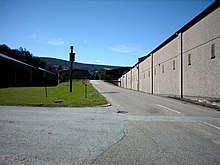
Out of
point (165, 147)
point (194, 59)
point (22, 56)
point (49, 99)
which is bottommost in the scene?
point (165, 147)

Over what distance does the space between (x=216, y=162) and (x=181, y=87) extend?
22.6m

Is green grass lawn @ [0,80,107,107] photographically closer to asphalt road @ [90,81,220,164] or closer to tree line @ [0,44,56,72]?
asphalt road @ [90,81,220,164]

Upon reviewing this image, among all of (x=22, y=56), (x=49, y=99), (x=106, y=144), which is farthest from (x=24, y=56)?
(x=106, y=144)

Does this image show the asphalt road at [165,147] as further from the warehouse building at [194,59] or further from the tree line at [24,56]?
the tree line at [24,56]

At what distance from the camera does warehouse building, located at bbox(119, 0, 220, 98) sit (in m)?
19.6

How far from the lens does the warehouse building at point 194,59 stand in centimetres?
1962

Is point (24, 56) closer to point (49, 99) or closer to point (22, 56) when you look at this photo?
point (22, 56)

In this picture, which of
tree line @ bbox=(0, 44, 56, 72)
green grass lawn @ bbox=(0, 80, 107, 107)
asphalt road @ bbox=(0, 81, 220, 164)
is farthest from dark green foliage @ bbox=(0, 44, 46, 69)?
asphalt road @ bbox=(0, 81, 220, 164)

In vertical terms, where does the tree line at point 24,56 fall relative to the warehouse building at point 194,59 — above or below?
above

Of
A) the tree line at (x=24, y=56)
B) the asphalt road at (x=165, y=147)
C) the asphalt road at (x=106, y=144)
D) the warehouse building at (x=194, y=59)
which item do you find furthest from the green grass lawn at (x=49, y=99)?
the tree line at (x=24, y=56)

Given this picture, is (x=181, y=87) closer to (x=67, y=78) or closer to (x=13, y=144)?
(x=13, y=144)

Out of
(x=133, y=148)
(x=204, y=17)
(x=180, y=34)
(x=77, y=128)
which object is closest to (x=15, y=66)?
(x=180, y=34)

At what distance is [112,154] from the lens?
5848 millimetres

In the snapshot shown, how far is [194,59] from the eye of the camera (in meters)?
23.7
